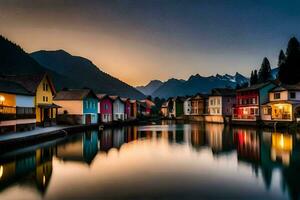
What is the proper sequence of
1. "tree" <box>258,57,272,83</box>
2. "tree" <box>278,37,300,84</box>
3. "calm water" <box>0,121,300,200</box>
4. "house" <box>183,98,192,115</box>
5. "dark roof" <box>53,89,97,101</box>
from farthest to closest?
1. "house" <box>183,98,192,115</box>
2. "tree" <box>258,57,272,83</box>
3. "tree" <box>278,37,300,84</box>
4. "dark roof" <box>53,89,97,101</box>
5. "calm water" <box>0,121,300,200</box>

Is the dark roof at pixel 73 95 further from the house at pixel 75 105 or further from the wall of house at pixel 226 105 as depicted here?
the wall of house at pixel 226 105

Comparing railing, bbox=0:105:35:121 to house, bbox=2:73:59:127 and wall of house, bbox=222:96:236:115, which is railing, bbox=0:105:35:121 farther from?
wall of house, bbox=222:96:236:115

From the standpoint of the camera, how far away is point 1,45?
479 ft

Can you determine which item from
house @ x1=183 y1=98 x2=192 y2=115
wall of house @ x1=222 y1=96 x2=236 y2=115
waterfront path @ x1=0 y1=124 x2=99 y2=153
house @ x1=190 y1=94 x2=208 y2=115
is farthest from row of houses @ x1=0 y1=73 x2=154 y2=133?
house @ x1=183 y1=98 x2=192 y2=115

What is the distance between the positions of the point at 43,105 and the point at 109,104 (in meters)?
28.2

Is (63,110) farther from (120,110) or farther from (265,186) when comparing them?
(265,186)

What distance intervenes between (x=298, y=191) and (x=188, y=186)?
17.1 feet

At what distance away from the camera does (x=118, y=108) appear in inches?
3071

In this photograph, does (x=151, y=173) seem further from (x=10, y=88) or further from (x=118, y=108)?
(x=118, y=108)

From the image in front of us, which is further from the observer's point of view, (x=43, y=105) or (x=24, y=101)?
(x=43, y=105)

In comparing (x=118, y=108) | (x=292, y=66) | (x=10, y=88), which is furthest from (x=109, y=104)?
(x=292, y=66)

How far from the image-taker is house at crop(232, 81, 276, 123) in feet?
200

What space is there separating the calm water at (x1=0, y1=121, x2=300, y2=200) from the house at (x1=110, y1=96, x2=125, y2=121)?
156ft

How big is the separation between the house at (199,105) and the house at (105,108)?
3504cm
